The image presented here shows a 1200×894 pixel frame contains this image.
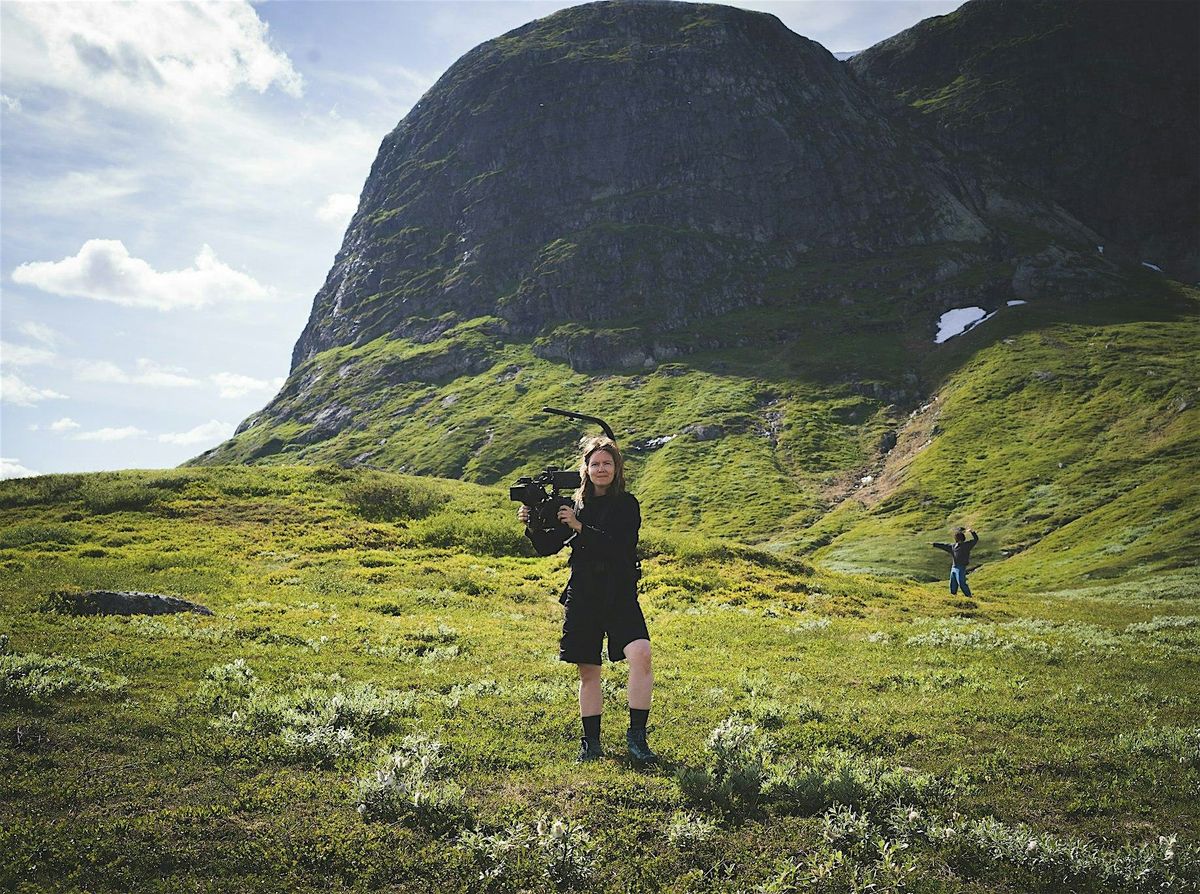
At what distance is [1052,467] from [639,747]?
83499mm

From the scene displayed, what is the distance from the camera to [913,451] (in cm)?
10125

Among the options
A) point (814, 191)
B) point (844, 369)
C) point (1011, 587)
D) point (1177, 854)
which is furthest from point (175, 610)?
point (814, 191)

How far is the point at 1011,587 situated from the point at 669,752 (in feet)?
151

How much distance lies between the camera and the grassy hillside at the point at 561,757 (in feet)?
21.1

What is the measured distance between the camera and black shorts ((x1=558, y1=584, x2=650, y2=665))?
9148mm

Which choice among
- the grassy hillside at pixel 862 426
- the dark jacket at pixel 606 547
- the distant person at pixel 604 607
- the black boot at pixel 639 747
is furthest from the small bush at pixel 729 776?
the grassy hillside at pixel 862 426

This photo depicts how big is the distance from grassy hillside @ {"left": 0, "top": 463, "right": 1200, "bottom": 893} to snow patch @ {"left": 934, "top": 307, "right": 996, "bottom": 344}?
423 feet

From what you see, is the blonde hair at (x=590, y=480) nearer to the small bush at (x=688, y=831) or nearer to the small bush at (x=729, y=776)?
the small bush at (x=729, y=776)

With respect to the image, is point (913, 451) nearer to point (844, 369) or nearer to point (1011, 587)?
point (844, 369)

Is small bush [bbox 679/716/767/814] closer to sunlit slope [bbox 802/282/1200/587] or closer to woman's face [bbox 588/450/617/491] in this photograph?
woman's face [bbox 588/450/617/491]

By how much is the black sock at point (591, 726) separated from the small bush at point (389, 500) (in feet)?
113

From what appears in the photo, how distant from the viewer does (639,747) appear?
9148 millimetres

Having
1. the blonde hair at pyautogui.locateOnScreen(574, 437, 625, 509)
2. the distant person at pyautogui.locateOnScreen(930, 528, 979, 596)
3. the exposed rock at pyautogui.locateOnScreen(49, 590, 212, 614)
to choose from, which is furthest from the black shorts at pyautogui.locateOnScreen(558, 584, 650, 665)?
the distant person at pyautogui.locateOnScreen(930, 528, 979, 596)

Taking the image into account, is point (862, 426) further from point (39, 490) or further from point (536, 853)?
point (536, 853)
